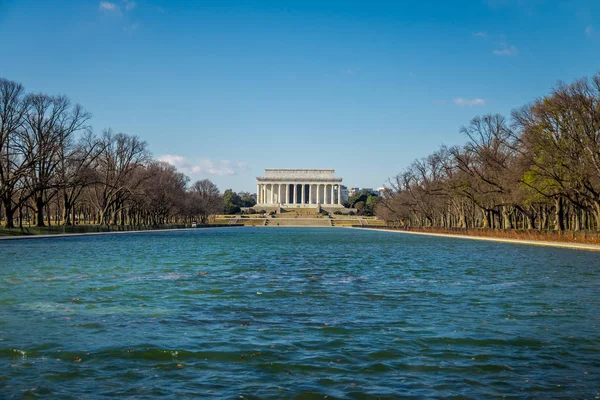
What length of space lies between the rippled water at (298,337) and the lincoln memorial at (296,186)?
17058cm

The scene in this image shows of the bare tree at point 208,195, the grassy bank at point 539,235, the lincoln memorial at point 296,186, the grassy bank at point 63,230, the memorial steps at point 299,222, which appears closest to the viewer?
the grassy bank at point 539,235

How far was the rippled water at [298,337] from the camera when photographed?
8.09 m

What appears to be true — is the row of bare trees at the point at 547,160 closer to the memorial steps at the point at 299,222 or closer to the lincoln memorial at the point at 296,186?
the memorial steps at the point at 299,222

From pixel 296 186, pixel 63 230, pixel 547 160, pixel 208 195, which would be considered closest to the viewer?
pixel 547 160

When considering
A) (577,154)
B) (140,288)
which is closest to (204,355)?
(140,288)

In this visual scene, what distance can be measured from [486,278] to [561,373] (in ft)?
42.3

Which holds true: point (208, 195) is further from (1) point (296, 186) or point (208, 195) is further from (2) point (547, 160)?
(2) point (547, 160)

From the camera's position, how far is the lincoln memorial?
632 feet

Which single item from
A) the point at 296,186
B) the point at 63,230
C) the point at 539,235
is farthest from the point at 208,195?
the point at 539,235

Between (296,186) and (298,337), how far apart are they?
188795 millimetres

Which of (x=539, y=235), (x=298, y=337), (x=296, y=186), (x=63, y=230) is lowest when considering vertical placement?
(x=298, y=337)

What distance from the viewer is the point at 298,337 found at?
1097cm

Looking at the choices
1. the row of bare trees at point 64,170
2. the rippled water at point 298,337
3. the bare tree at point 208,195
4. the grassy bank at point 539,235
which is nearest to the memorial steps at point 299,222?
the bare tree at point 208,195

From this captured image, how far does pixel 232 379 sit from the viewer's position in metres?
8.34
